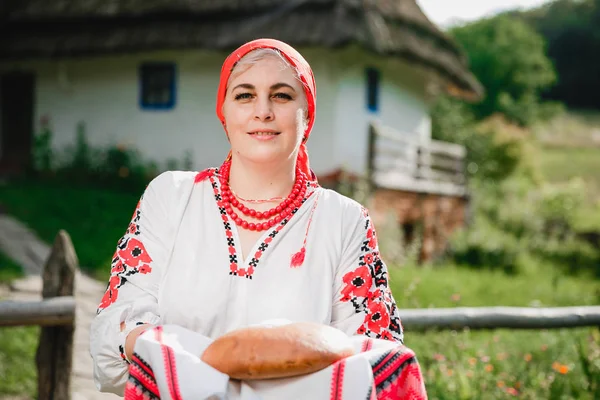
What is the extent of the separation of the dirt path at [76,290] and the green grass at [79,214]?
0.79ft

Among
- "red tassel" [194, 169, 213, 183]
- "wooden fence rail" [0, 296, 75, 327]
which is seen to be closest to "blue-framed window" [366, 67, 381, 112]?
"wooden fence rail" [0, 296, 75, 327]

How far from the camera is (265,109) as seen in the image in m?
1.80

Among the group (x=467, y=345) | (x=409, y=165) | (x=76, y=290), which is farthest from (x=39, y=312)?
(x=409, y=165)

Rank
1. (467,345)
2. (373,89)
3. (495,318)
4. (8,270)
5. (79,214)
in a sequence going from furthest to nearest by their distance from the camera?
(373,89)
(79,214)
(8,270)
(467,345)
(495,318)

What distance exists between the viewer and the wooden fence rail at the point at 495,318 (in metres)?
3.52

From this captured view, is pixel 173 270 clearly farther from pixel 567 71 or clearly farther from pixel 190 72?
pixel 567 71

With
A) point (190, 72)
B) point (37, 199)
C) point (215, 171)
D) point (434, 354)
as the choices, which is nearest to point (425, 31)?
point (190, 72)

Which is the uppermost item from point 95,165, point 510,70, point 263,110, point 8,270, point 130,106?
point 510,70

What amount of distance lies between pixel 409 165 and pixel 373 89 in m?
1.78

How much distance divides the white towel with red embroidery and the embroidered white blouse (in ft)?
0.68

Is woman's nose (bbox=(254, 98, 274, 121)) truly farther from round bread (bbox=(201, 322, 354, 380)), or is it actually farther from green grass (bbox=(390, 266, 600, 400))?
green grass (bbox=(390, 266, 600, 400))

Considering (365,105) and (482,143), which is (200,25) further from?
(482,143)

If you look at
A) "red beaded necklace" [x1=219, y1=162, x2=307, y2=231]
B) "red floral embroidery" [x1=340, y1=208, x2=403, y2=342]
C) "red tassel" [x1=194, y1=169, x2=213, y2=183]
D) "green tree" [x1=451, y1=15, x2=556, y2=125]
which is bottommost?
"red floral embroidery" [x1=340, y1=208, x2=403, y2=342]

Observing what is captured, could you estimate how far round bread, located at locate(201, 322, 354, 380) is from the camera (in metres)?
1.48
